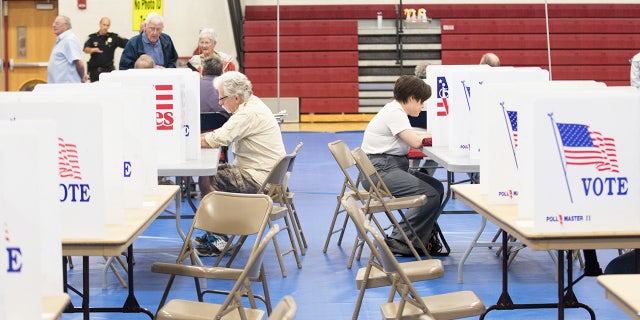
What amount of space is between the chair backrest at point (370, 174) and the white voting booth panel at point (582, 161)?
7.21ft

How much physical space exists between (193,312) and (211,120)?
12.8 feet

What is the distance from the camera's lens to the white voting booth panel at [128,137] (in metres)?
3.86

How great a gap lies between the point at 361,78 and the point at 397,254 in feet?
32.1

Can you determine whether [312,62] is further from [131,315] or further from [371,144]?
[131,315]

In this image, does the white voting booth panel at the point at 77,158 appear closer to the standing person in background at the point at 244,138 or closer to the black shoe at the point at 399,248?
the standing person in background at the point at 244,138

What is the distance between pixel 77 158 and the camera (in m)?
3.59

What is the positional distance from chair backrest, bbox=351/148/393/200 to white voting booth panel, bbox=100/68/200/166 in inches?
38.2

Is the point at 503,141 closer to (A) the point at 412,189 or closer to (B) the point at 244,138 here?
(A) the point at 412,189

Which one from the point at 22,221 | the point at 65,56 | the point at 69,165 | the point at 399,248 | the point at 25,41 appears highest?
the point at 25,41

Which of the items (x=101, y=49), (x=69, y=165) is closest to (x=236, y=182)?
(x=69, y=165)

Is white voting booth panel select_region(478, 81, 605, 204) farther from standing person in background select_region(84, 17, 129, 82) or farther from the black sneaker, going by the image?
standing person in background select_region(84, 17, 129, 82)

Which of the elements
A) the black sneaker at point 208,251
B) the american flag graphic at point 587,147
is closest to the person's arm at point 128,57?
the black sneaker at point 208,251

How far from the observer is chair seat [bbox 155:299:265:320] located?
3734 millimetres

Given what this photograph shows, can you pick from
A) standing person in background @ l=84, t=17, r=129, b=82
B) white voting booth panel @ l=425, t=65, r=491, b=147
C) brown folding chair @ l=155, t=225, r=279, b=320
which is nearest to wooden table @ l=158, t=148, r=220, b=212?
white voting booth panel @ l=425, t=65, r=491, b=147
